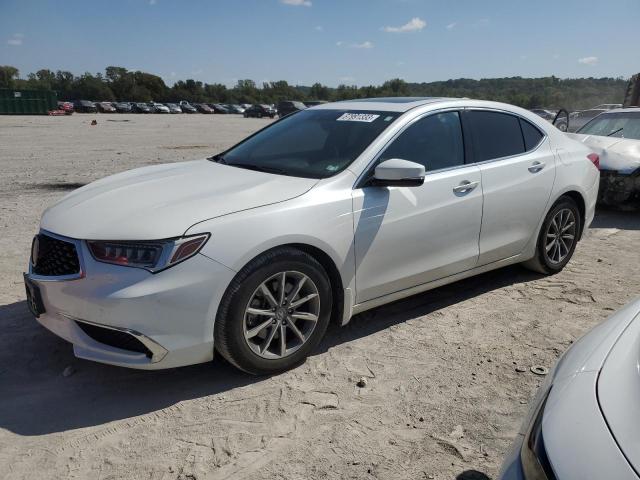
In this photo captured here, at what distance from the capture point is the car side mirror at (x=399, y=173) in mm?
3381

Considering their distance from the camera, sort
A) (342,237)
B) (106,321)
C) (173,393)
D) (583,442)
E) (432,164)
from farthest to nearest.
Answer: (432,164)
(342,237)
(173,393)
(106,321)
(583,442)

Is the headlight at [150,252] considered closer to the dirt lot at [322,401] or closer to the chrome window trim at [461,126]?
the dirt lot at [322,401]

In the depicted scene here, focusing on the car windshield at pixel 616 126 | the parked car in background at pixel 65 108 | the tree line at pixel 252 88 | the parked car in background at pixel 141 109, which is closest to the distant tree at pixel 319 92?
the tree line at pixel 252 88

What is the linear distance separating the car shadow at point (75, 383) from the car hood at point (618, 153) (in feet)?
17.7

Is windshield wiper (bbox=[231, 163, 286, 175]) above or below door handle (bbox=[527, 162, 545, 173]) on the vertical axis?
above

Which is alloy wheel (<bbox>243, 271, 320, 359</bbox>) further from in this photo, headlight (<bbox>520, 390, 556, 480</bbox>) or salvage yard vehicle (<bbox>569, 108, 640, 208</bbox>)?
salvage yard vehicle (<bbox>569, 108, 640, 208</bbox>)

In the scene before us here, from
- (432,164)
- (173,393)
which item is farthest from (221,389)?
(432,164)

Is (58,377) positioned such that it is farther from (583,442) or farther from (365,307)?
(583,442)

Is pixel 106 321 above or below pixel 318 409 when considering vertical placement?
above

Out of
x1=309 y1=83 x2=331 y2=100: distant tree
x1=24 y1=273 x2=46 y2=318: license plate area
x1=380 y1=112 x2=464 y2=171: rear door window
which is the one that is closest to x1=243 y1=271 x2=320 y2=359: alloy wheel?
x1=380 y1=112 x2=464 y2=171: rear door window

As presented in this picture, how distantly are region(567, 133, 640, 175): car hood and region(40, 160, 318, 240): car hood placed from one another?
6.01m

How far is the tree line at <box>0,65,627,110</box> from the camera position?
196ft

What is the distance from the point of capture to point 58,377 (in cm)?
323

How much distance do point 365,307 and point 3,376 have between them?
7.46ft
